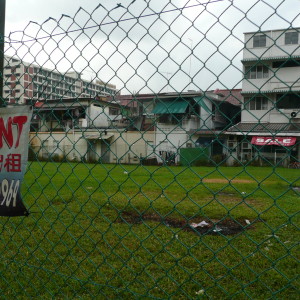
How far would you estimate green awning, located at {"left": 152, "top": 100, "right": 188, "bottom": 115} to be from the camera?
5.18ft

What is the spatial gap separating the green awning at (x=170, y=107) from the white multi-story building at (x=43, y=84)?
0.31 metres

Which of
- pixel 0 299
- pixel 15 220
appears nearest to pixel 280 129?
pixel 0 299

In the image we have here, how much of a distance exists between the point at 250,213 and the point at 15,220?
3.23 meters

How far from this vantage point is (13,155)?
6.88ft

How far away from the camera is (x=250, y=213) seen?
211 inches

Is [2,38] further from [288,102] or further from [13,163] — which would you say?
[288,102]

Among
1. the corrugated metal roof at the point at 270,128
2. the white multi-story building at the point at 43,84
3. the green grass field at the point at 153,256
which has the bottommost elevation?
the green grass field at the point at 153,256

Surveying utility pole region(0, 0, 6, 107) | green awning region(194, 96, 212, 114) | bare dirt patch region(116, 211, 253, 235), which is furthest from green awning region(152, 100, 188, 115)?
bare dirt patch region(116, 211, 253, 235)

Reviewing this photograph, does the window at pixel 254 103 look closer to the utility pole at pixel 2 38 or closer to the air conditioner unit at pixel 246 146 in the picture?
the air conditioner unit at pixel 246 146

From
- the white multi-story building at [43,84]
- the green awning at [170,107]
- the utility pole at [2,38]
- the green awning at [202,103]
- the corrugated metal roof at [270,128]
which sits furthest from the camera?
the utility pole at [2,38]

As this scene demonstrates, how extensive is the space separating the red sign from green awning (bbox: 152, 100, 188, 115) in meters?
0.32

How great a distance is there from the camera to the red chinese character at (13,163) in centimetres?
208

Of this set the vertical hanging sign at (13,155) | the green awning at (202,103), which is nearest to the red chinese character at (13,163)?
the vertical hanging sign at (13,155)

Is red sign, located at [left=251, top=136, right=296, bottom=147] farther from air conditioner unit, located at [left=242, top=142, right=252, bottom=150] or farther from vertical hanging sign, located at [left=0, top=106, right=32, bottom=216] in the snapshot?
vertical hanging sign, located at [left=0, top=106, right=32, bottom=216]
